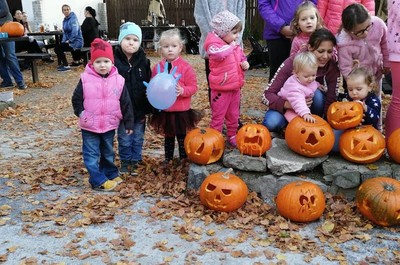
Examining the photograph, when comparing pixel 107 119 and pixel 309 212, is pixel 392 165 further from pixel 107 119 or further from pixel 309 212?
pixel 107 119

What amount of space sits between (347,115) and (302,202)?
88 centimetres

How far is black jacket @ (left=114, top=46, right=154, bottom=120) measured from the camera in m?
4.52

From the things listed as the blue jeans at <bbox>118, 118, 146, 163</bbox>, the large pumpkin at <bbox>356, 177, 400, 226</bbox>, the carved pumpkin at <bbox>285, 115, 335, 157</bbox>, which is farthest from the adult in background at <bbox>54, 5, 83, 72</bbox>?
the large pumpkin at <bbox>356, 177, 400, 226</bbox>

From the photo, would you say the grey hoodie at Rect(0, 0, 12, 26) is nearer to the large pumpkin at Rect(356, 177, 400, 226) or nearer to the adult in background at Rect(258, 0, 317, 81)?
the adult in background at Rect(258, 0, 317, 81)

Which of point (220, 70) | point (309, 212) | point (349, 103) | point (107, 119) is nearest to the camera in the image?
point (309, 212)

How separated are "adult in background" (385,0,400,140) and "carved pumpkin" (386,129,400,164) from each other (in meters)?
0.29

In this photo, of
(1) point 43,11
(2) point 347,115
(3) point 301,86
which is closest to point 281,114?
(3) point 301,86

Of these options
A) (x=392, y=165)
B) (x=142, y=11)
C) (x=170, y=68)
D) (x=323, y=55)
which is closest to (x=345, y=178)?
(x=392, y=165)

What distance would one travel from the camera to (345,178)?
4023mm

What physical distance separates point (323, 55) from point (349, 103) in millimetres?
601

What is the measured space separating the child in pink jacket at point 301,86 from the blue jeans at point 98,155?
1.73 meters

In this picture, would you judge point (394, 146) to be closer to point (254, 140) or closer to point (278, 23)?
point (254, 140)

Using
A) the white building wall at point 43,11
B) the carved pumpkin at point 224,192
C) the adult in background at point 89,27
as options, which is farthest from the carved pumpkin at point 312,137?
the white building wall at point 43,11

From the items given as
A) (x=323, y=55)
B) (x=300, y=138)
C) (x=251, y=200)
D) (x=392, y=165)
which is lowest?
(x=251, y=200)
